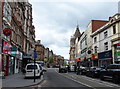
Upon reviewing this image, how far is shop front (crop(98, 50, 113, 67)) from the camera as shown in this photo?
113 feet

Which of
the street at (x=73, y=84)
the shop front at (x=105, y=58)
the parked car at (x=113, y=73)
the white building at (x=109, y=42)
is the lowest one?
the street at (x=73, y=84)

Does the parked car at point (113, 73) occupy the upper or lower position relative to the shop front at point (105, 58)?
lower

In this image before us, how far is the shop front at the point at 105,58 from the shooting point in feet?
113

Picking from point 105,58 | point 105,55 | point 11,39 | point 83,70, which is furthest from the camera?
point 105,55

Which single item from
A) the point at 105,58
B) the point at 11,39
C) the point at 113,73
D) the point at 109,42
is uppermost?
the point at 109,42

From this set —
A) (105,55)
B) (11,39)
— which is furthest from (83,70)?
(11,39)

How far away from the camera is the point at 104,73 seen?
21.4 m

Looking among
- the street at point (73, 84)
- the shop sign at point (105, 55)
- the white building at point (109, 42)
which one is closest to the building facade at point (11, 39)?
the street at point (73, 84)

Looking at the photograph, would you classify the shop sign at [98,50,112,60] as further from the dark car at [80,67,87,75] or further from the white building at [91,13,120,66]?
the dark car at [80,67,87,75]

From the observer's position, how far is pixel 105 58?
36.4 meters

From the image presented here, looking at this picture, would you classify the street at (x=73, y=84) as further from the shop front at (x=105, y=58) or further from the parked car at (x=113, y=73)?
the shop front at (x=105, y=58)

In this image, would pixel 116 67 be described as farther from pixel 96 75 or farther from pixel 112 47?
pixel 112 47

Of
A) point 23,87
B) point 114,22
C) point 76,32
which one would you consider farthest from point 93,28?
point 76,32

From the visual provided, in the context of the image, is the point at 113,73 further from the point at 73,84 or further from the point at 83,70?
the point at 83,70
